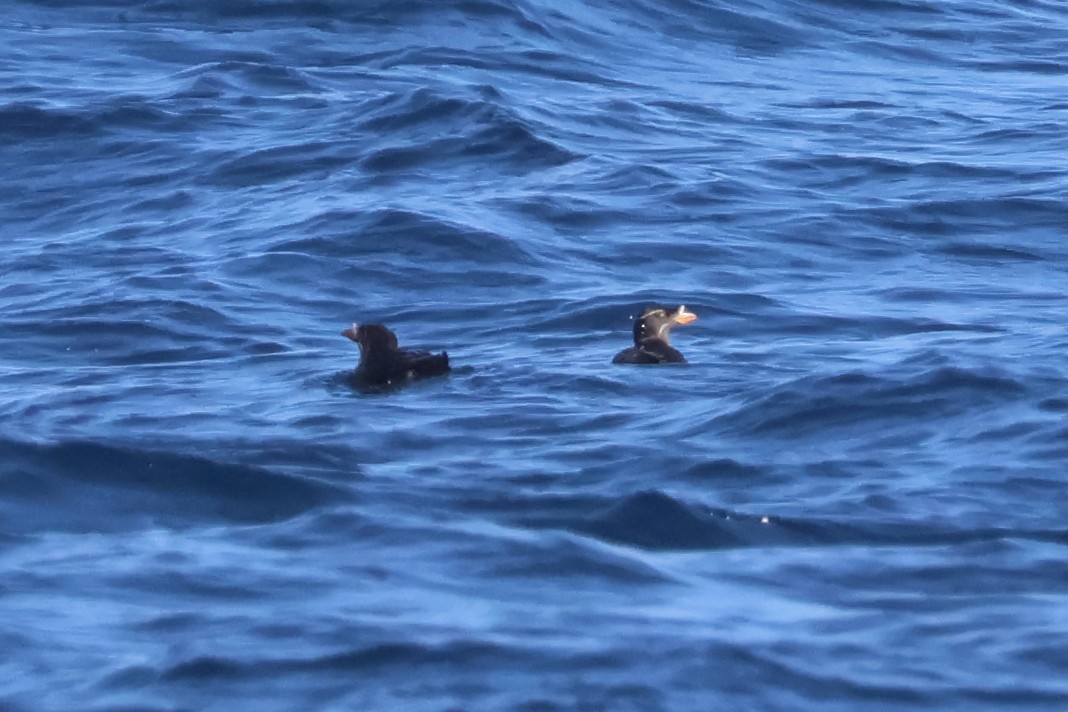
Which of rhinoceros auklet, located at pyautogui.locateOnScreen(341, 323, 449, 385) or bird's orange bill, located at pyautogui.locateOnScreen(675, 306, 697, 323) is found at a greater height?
bird's orange bill, located at pyautogui.locateOnScreen(675, 306, 697, 323)

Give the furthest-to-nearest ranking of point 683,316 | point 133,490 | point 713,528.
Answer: point 683,316 < point 133,490 < point 713,528

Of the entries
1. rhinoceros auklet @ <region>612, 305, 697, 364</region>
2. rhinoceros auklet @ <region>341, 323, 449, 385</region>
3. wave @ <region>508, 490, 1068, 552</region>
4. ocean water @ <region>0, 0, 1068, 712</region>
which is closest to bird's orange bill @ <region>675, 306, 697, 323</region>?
rhinoceros auklet @ <region>612, 305, 697, 364</region>

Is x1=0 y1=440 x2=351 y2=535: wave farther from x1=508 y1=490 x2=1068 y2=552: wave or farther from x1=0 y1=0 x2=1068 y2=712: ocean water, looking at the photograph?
x1=508 y1=490 x2=1068 y2=552: wave

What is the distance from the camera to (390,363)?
33.2ft

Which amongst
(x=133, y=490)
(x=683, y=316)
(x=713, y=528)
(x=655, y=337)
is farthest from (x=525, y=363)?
(x=713, y=528)

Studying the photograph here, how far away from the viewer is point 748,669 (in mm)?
6125

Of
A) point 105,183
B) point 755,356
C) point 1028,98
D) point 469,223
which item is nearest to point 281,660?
point 755,356

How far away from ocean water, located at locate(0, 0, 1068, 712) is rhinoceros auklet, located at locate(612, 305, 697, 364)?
5.2 inches

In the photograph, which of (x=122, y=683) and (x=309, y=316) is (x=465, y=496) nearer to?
(x=122, y=683)

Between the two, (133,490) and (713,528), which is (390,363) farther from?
(713,528)

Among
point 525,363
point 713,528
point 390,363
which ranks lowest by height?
point 525,363

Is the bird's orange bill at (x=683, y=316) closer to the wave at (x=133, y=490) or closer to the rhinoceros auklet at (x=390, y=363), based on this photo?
the rhinoceros auklet at (x=390, y=363)

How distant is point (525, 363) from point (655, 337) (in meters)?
0.69

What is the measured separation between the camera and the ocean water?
6.39 m
